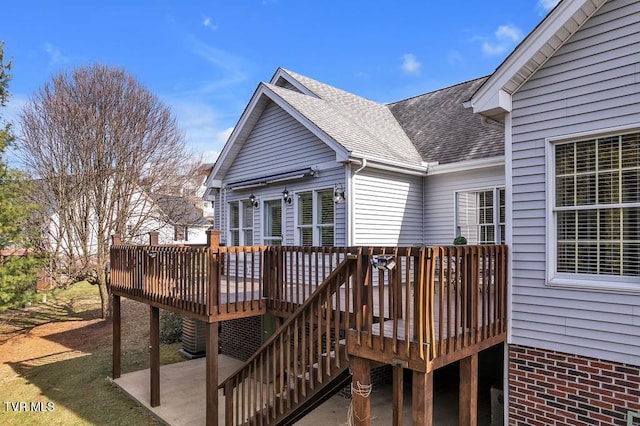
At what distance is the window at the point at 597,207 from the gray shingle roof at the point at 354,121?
376cm

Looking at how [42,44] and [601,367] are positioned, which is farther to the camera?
[42,44]

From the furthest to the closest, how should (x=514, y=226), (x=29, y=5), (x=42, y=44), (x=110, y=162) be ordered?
(x=42, y=44)
(x=110, y=162)
(x=29, y=5)
(x=514, y=226)

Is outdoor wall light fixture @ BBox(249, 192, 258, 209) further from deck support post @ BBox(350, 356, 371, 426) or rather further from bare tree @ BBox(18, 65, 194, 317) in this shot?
bare tree @ BBox(18, 65, 194, 317)

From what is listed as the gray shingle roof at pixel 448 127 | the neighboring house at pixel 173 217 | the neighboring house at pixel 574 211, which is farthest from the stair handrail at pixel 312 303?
the neighboring house at pixel 173 217

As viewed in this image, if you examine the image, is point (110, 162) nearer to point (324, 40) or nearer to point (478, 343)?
point (324, 40)

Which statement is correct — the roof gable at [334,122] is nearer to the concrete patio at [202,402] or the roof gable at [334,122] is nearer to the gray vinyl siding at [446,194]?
the gray vinyl siding at [446,194]

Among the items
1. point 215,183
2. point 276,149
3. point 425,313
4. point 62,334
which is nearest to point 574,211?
point 425,313

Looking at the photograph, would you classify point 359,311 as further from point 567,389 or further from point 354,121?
point 354,121

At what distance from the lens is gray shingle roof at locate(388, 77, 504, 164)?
28.8ft

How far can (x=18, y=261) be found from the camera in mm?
11664

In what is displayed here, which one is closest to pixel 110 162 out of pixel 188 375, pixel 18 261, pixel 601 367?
pixel 18 261

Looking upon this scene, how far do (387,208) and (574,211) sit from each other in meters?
4.10

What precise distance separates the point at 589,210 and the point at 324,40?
14102 millimetres

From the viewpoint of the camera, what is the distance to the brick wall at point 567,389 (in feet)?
14.6
